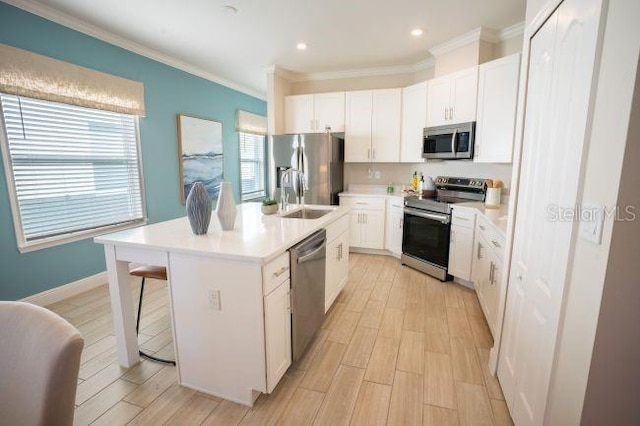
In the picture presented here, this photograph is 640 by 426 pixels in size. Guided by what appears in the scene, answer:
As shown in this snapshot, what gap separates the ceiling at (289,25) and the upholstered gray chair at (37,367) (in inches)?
112

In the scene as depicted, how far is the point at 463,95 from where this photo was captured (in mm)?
3416

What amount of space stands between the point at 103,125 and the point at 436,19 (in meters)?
3.70

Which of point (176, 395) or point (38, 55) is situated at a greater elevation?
point (38, 55)

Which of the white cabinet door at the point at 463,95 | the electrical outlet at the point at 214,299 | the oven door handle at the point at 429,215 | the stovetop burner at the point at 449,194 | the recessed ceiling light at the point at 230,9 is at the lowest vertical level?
the electrical outlet at the point at 214,299

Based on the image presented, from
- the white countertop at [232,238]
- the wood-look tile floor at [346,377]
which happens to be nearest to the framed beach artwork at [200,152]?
the wood-look tile floor at [346,377]

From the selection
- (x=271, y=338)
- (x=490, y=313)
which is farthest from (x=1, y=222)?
(x=490, y=313)

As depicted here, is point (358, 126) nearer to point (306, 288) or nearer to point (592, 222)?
point (306, 288)

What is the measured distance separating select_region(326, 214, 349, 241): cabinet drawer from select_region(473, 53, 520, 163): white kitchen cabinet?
5.66 ft

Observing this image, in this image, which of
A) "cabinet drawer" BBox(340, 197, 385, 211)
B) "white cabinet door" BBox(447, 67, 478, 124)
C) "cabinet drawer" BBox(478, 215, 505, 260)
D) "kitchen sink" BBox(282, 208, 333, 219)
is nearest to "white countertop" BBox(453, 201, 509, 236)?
"cabinet drawer" BBox(478, 215, 505, 260)

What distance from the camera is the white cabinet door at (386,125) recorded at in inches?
166

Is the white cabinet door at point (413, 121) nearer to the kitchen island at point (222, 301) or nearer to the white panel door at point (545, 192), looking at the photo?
the white panel door at point (545, 192)

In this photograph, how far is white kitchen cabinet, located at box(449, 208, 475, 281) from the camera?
3.06 m

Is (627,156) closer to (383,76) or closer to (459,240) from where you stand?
(459,240)

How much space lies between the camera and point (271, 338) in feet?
5.28
